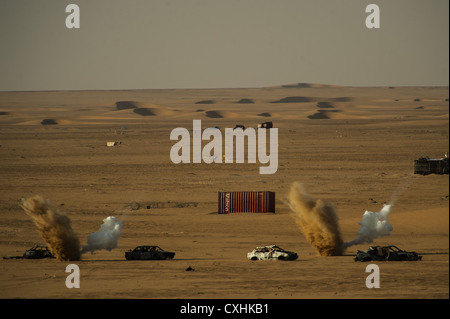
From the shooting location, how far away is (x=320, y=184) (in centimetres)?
6825

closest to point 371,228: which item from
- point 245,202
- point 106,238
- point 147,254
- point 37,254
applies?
point 147,254

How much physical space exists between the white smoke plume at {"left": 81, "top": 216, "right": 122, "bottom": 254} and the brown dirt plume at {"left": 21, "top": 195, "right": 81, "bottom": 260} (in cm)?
183

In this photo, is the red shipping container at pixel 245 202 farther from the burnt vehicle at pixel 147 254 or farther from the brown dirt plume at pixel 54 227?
the brown dirt plume at pixel 54 227

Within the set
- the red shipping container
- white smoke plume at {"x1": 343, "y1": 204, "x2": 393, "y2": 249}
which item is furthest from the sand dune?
white smoke plume at {"x1": 343, "y1": 204, "x2": 393, "y2": 249}

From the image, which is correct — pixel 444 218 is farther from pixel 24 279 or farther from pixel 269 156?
pixel 269 156

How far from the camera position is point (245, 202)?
190ft

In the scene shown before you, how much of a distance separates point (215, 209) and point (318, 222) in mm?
18450

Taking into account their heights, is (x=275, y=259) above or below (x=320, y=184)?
below

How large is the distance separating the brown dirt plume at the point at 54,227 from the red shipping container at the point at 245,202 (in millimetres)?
16533

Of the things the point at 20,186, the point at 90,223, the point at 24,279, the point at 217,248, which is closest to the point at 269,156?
the point at 20,186

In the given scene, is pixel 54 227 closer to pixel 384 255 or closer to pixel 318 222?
pixel 318 222

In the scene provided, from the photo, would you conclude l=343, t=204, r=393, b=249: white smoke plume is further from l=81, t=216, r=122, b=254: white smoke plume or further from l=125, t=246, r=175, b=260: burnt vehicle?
l=81, t=216, r=122, b=254: white smoke plume

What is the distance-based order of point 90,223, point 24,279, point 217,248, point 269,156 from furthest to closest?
point 269,156
point 90,223
point 217,248
point 24,279
